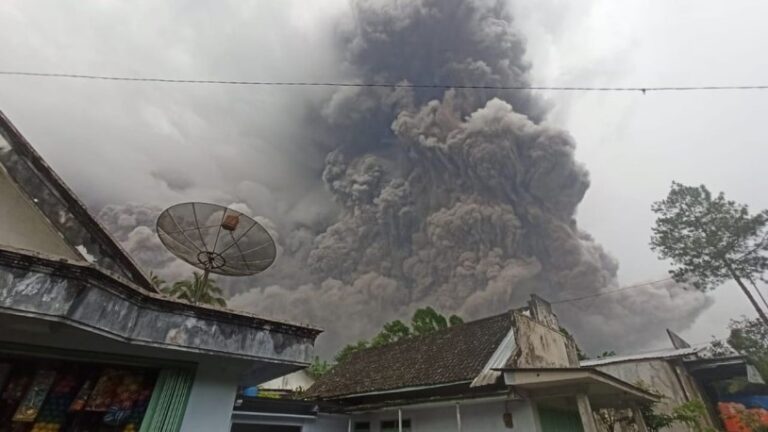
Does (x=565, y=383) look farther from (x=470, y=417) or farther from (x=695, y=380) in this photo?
(x=695, y=380)

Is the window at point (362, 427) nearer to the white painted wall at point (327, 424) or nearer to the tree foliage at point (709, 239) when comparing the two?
the white painted wall at point (327, 424)

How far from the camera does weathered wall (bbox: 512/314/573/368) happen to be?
39.8 feet

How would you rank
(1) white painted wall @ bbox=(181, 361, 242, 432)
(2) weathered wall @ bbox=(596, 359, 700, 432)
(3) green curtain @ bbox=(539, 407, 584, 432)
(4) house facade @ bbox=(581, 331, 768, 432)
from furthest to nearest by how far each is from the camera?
(4) house facade @ bbox=(581, 331, 768, 432) < (2) weathered wall @ bbox=(596, 359, 700, 432) < (3) green curtain @ bbox=(539, 407, 584, 432) < (1) white painted wall @ bbox=(181, 361, 242, 432)

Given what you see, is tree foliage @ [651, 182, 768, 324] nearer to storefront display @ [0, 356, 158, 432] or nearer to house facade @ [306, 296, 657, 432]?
house facade @ [306, 296, 657, 432]

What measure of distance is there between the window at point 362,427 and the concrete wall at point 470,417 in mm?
237

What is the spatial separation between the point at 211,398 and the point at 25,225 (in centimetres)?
329

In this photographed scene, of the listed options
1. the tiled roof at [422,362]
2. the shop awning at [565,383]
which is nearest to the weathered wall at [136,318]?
the shop awning at [565,383]

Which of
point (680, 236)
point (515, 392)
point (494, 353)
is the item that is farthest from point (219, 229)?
point (680, 236)

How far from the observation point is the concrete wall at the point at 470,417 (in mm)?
9359

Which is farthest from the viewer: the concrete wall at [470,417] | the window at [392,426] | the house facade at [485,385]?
the window at [392,426]

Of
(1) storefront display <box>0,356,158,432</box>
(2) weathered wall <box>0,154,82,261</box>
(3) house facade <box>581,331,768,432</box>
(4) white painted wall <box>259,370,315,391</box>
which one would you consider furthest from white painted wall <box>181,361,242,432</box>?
(4) white painted wall <box>259,370,315,391</box>

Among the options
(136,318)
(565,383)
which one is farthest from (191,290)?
(565,383)

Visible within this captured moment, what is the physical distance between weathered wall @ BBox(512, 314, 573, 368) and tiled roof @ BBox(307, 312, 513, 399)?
58 cm

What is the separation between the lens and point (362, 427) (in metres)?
12.7
